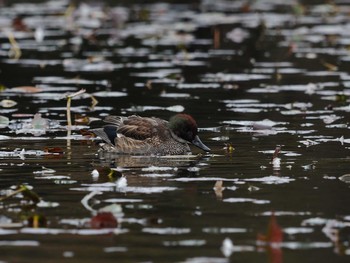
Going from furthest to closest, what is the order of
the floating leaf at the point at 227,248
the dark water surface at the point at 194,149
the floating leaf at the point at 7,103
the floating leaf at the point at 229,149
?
the floating leaf at the point at 7,103 → the floating leaf at the point at 229,149 → the dark water surface at the point at 194,149 → the floating leaf at the point at 227,248

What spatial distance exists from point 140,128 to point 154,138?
25 centimetres

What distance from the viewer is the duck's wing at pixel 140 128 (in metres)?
16.3

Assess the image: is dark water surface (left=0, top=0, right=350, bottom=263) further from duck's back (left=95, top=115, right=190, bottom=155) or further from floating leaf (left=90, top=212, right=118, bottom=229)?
duck's back (left=95, top=115, right=190, bottom=155)

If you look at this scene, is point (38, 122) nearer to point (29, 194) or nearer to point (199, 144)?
point (199, 144)

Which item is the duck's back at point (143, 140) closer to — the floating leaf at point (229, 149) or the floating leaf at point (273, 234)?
the floating leaf at point (229, 149)

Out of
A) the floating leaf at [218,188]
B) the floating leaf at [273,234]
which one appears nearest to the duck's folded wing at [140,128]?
the floating leaf at [218,188]

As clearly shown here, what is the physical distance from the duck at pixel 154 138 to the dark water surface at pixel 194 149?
0.26 metres

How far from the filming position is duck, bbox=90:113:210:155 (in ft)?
53.1

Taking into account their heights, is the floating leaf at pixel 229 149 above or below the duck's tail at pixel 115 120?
below

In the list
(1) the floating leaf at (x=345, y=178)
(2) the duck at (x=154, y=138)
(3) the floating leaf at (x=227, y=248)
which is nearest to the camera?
(3) the floating leaf at (x=227, y=248)

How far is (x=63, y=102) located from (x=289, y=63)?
295 inches

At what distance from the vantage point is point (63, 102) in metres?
21.6

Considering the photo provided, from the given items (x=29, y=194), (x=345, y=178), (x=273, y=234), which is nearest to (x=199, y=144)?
(x=345, y=178)

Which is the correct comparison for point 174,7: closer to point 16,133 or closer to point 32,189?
point 16,133
